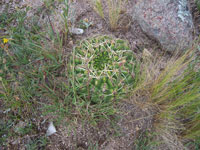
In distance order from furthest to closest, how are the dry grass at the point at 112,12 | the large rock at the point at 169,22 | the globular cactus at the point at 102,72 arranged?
the dry grass at the point at 112,12 < the large rock at the point at 169,22 < the globular cactus at the point at 102,72

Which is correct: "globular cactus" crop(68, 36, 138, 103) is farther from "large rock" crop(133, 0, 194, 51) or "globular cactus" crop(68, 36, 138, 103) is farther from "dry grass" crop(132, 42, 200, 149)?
"large rock" crop(133, 0, 194, 51)

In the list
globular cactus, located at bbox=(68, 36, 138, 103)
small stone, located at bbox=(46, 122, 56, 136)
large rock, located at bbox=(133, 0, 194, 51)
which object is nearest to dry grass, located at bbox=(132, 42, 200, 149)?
globular cactus, located at bbox=(68, 36, 138, 103)

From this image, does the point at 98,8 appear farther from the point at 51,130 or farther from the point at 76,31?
the point at 51,130

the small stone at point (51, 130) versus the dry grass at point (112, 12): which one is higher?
the dry grass at point (112, 12)

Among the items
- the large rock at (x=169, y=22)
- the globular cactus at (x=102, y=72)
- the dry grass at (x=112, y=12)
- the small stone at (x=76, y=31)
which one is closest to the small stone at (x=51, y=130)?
the globular cactus at (x=102, y=72)

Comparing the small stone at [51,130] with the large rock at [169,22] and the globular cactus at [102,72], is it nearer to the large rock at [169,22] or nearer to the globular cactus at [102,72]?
the globular cactus at [102,72]

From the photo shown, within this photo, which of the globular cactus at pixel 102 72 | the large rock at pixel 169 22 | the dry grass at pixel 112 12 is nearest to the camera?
the globular cactus at pixel 102 72
